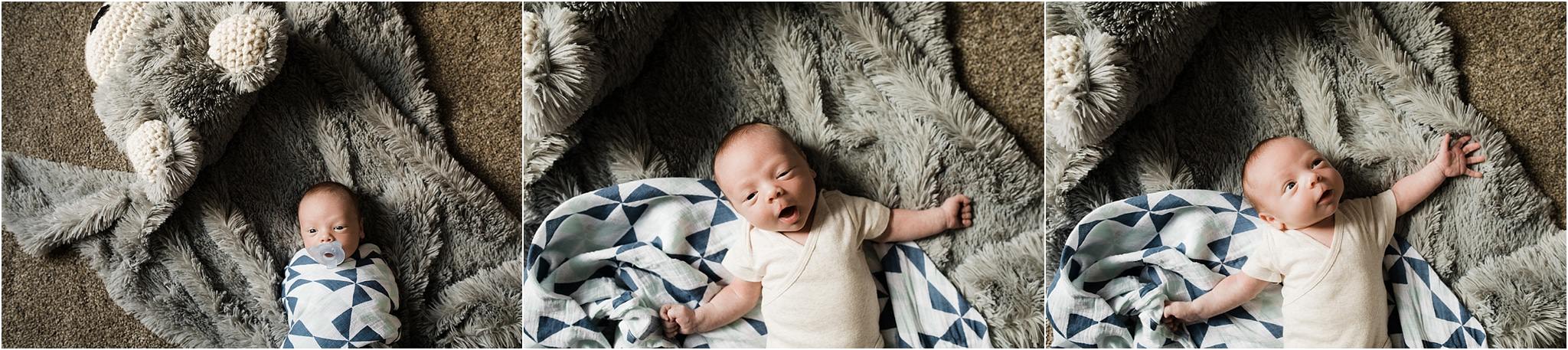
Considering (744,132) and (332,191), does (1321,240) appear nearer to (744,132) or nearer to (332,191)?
(744,132)

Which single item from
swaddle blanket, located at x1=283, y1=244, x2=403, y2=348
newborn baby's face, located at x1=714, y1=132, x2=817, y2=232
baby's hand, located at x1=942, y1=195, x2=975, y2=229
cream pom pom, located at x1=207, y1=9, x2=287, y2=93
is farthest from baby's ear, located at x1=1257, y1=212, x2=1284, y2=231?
cream pom pom, located at x1=207, y1=9, x2=287, y2=93

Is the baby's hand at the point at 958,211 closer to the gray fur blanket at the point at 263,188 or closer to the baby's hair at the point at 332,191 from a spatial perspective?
the gray fur blanket at the point at 263,188

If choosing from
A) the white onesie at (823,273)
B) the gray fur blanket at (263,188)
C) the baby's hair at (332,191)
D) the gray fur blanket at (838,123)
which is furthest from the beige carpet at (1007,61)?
the baby's hair at (332,191)

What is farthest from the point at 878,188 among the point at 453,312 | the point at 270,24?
the point at 270,24

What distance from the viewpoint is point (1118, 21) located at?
1.15m

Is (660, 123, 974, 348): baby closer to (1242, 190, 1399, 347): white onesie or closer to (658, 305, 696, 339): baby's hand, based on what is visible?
(658, 305, 696, 339): baby's hand

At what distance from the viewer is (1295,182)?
1.17 meters

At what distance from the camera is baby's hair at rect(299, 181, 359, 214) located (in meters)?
1.26

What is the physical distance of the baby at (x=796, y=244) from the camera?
119 cm

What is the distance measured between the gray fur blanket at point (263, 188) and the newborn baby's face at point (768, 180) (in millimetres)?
385

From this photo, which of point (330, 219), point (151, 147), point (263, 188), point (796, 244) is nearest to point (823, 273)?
point (796, 244)

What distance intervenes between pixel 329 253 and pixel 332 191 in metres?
0.10

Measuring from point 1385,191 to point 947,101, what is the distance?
68 cm

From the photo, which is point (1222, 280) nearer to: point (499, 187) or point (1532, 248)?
point (1532, 248)
